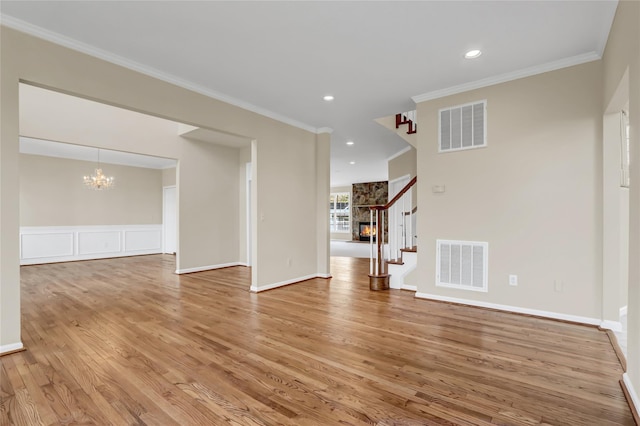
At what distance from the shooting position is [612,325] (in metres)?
3.02

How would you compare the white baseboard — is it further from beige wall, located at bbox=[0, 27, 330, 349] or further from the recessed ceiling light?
beige wall, located at bbox=[0, 27, 330, 349]

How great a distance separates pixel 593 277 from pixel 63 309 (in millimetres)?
6028

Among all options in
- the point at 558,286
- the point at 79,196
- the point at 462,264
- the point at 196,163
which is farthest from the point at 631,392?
the point at 79,196

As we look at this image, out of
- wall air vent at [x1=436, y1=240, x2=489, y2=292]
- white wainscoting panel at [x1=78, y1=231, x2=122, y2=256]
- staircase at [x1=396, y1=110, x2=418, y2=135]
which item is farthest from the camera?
white wainscoting panel at [x1=78, y1=231, x2=122, y2=256]

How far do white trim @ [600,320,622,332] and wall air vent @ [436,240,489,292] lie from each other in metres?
1.06

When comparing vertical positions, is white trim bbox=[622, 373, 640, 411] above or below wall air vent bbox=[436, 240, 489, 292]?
below

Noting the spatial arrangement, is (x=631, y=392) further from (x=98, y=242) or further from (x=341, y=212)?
(x=341, y=212)

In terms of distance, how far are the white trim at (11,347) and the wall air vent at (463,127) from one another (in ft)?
15.8

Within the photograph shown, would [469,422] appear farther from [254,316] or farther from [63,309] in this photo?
[63,309]

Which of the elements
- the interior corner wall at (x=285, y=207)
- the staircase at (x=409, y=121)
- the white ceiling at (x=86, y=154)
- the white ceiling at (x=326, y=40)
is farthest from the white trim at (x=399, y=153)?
the white ceiling at (x=86, y=154)

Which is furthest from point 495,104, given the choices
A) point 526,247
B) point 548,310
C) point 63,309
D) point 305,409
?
point 63,309

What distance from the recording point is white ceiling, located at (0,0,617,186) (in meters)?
2.42

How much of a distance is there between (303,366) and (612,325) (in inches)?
121

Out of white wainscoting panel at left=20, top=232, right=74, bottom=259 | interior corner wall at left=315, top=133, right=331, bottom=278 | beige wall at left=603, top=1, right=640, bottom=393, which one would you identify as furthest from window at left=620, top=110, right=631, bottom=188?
white wainscoting panel at left=20, top=232, right=74, bottom=259
